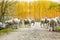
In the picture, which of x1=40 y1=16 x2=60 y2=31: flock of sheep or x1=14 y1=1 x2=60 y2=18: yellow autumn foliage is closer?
x1=14 y1=1 x2=60 y2=18: yellow autumn foliage

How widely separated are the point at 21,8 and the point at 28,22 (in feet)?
1.02

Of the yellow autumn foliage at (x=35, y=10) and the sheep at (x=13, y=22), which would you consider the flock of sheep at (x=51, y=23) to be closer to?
the yellow autumn foliage at (x=35, y=10)

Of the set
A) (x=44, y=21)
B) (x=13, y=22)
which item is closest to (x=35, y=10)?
(x=44, y=21)

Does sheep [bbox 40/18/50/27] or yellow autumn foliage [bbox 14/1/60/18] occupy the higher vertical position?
yellow autumn foliage [bbox 14/1/60/18]

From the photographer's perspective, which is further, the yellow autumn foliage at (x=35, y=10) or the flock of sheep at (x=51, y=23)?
the flock of sheep at (x=51, y=23)

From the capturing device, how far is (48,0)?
2.95 m

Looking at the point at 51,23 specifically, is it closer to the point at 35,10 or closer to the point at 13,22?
the point at 35,10

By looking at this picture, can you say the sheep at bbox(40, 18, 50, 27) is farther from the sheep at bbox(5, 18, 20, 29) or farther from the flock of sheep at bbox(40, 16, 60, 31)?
the sheep at bbox(5, 18, 20, 29)

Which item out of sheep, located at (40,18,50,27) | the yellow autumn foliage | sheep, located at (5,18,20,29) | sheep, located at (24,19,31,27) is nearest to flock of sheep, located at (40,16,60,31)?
sheep, located at (40,18,50,27)

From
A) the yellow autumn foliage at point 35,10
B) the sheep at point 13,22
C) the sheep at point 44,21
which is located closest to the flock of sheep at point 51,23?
the sheep at point 44,21

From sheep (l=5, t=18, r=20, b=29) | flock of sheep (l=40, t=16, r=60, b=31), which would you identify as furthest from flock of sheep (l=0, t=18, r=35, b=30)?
flock of sheep (l=40, t=16, r=60, b=31)

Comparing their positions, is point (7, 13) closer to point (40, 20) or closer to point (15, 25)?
point (15, 25)

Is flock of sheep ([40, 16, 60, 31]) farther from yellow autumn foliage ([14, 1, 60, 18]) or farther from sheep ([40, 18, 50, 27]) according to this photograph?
yellow autumn foliage ([14, 1, 60, 18])

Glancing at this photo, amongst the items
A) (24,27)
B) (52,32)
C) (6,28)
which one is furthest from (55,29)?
(6,28)
